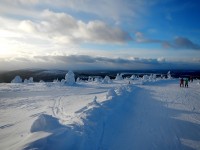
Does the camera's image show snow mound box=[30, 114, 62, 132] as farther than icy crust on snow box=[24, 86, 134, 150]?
Yes

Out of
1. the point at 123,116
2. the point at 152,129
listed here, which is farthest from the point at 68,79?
the point at 152,129

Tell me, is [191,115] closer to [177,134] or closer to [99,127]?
[177,134]

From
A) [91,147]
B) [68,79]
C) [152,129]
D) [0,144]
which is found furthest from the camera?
[68,79]

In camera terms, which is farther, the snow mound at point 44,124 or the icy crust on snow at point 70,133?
the snow mound at point 44,124

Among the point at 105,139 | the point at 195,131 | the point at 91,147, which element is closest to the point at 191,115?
the point at 195,131

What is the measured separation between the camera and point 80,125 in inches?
312

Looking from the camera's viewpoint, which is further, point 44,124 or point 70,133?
point 44,124

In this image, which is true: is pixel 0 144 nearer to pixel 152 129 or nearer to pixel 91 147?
pixel 91 147

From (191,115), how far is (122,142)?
255 inches

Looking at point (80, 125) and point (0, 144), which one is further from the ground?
point (80, 125)

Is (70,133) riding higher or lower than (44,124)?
lower

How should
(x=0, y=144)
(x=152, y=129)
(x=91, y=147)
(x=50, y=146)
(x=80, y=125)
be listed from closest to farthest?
1. (x=50, y=146)
2. (x=91, y=147)
3. (x=0, y=144)
4. (x=80, y=125)
5. (x=152, y=129)

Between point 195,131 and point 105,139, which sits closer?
point 105,139

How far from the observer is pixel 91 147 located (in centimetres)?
643
